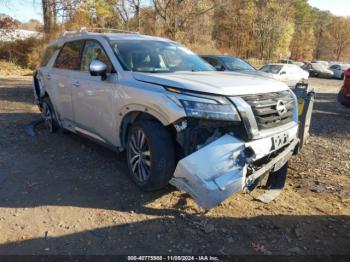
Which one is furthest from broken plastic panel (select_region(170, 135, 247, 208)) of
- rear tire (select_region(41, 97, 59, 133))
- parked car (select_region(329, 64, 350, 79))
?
parked car (select_region(329, 64, 350, 79))

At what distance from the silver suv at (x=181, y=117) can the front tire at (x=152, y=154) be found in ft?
0.04

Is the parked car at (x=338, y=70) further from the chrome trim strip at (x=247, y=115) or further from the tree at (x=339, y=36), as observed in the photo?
the tree at (x=339, y=36)

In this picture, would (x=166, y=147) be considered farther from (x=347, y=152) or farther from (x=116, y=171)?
(x=347, y=152)

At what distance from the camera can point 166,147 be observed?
4.03 metres

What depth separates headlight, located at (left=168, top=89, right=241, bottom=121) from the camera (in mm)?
3645

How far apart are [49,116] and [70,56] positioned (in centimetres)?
158

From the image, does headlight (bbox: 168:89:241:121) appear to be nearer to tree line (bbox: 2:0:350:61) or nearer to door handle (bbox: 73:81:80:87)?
door handle (bbox: 73:81:80:87)

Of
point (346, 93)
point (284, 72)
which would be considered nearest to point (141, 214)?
point (346, 93)

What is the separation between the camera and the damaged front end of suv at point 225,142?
345 centimetres

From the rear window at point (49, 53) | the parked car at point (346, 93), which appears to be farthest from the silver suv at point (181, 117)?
the parked car at point (346, 93)

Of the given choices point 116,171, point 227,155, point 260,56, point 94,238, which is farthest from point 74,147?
point 260,56

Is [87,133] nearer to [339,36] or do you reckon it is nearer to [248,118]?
[248,118]

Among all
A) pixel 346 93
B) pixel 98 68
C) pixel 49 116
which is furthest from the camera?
pixel 346 93

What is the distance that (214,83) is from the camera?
3.95 meters
